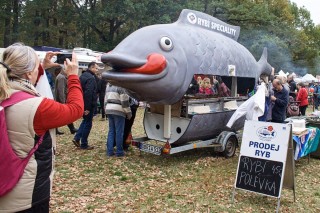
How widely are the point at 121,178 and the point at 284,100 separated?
13.4 ft

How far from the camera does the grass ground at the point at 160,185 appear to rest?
4840 mm

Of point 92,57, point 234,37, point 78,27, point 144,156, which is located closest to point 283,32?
point 78,27

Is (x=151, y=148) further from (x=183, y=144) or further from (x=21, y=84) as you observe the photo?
(x=21, y=84)

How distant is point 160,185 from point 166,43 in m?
2.45

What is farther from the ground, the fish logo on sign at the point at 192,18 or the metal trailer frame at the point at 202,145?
the fish logo on sign at the point at 192,18

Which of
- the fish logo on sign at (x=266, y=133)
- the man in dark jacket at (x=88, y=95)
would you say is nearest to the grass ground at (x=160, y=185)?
the man in dark jacket at (x=88, y=95)

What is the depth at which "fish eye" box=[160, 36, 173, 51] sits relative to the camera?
5871 mm

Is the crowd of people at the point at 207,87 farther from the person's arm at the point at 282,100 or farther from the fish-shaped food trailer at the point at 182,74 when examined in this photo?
the person's arm at the point at 282,100

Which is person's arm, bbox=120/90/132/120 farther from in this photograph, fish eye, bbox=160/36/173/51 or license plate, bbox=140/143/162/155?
fish eye, bbox=160/36/173/51

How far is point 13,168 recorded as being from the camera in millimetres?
2121

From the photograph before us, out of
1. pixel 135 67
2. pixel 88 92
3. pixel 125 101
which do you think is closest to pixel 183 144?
pixel 125 101

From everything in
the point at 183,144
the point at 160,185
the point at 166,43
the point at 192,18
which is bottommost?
the point at 160,185

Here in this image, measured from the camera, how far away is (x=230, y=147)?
298 inches

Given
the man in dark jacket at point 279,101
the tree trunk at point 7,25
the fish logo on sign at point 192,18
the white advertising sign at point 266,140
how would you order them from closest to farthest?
the white advertising sign at point 266,140, the fish logo on sign at point 192,18, the man in dark jacket at point 279,101, the tree trunk at point 7,25
